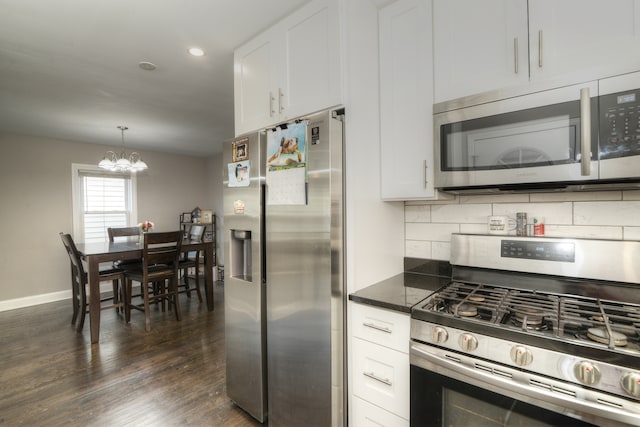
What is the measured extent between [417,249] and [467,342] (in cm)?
84

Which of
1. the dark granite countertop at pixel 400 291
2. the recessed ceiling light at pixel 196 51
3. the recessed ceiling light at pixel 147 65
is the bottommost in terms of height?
the dark granite countertop at pixel 400 291

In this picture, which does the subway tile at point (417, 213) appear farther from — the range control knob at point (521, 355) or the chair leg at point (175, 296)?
the chair leg at point (175, 296)

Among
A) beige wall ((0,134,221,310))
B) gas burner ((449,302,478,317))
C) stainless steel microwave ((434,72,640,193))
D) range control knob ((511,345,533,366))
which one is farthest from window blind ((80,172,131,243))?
range control knob ((511,345,533,366))

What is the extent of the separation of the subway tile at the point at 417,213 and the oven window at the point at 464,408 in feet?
2.99

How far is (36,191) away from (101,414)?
3.96 m

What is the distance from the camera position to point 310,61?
158 centimetres

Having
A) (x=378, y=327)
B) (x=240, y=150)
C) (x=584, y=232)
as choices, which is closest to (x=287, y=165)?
(x=240, y=150)

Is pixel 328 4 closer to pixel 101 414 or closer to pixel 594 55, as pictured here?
pixel 594 55

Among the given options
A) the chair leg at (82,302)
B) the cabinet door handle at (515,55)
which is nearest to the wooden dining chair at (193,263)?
the chair leg at (82,302)

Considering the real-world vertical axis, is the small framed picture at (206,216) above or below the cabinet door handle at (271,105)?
below

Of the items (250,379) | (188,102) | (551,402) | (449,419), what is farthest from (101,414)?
(188,102)

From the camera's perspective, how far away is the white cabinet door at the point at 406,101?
1497 mm

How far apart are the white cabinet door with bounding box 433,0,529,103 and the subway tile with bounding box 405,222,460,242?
726mm

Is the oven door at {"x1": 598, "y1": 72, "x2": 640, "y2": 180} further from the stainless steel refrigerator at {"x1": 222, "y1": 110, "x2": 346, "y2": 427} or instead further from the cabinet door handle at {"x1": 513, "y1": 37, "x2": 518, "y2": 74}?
the stainless steel refrigerator at {"x1": 222, "y1": 110, "x2": 346, "y2": 427}
